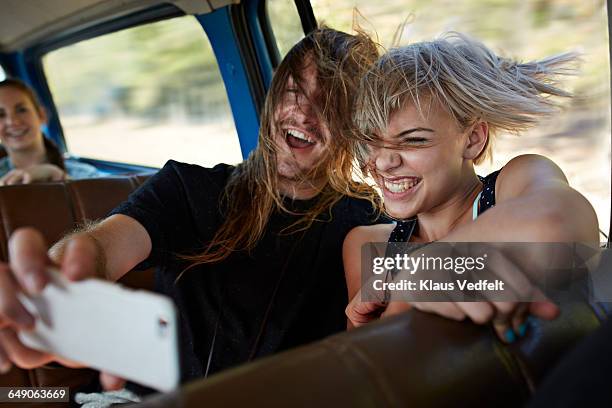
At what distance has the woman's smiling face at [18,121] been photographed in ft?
8.66

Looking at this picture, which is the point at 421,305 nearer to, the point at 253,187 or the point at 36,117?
the point at 253,187

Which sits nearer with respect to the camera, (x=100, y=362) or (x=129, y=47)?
(x=100, y=362)

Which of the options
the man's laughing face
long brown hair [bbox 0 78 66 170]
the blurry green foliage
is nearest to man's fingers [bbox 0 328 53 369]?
the man's laughing face

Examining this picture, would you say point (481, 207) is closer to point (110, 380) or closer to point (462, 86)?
point (462, 86)

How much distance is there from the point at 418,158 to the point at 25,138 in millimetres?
2114

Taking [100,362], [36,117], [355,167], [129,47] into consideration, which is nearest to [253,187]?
[355,167]

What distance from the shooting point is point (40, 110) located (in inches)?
112

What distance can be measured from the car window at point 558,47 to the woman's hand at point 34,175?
1.37m

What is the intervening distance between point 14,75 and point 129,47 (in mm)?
846

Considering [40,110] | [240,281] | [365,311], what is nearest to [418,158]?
[365,311]

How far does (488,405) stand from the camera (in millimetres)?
633

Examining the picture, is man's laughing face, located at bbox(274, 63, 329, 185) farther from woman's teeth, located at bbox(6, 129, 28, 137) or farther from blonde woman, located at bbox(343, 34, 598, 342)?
woman's teeth, located at bbox(6, 129, 28, 137)

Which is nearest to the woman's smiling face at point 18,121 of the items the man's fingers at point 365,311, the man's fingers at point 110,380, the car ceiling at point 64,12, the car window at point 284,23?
the car ceiling at point 64,12

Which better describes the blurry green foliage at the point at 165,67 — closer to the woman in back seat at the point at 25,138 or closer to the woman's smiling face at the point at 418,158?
the woman in back seat at the point at 25,138
